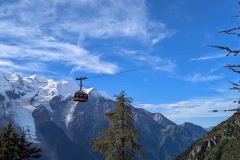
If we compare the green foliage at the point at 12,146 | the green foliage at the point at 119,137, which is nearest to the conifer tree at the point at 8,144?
the green foliage at the point at 12,146

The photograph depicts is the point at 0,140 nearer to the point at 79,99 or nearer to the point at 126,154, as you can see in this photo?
the point at 79,99

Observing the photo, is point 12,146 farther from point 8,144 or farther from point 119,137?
point 119,137

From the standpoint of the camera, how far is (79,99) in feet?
142

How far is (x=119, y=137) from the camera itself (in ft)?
127

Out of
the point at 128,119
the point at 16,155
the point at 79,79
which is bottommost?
the point at 16,155

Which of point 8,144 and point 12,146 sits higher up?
point 8,144

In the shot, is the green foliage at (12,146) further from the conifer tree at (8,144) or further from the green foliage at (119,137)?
the green foliage at (119,137)

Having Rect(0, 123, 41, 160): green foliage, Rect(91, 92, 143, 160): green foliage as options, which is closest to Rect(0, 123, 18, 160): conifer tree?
Rect(0, 123, 41, 160): green foliage

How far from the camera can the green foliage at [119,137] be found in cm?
3872

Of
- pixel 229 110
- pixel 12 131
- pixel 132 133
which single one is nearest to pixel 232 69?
pixel 229 110

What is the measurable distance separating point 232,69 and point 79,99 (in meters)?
30.0

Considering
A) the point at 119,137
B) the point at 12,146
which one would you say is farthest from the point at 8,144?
the point at 119,137

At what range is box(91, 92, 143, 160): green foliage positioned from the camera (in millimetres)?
38719

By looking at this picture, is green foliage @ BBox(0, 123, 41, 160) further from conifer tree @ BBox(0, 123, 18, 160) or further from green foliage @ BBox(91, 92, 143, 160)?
green foliage @ BBox(91, 92, 143, 160)
